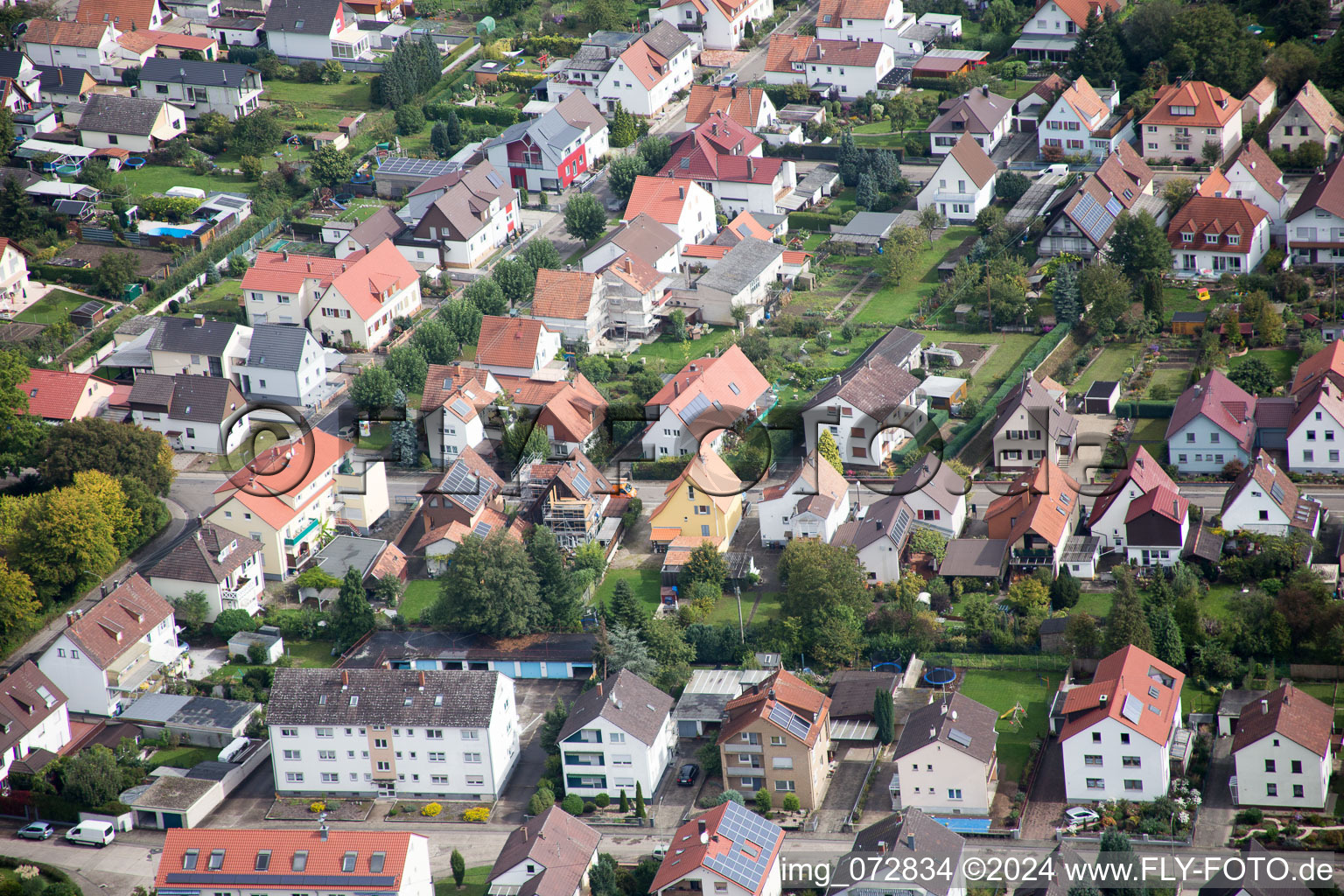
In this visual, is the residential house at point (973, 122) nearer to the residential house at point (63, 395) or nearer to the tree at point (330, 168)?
the tree at point (330, 168)

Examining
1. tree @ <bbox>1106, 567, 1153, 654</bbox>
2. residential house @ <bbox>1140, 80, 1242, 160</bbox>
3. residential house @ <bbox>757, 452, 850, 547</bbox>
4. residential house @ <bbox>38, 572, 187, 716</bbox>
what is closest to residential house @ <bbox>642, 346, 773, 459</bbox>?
residential house @ <bbox>757, 452, 850, 547</bbox>

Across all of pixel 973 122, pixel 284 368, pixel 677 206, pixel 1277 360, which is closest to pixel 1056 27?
pixel 973 122

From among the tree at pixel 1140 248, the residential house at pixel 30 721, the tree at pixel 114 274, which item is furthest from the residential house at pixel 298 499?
the tree at pixel 1140 248

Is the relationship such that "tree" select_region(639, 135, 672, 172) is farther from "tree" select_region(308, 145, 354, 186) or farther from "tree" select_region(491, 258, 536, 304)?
"tree" select_region(308, 145, 354, 186)

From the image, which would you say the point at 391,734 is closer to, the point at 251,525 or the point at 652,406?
the point at 251,525

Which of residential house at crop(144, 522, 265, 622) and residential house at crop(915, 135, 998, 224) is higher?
residential house at crop(144, 522, 265, 622)
